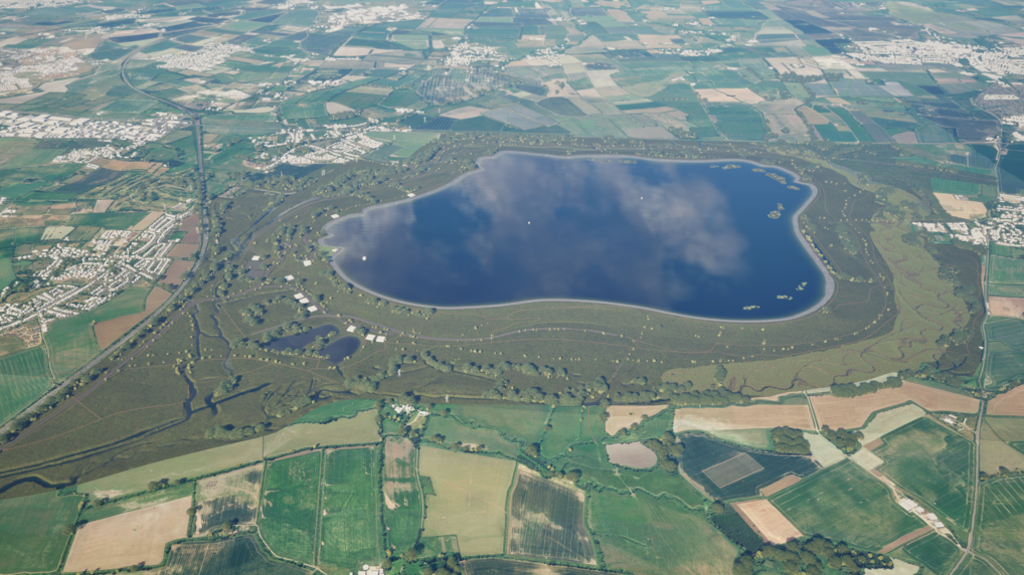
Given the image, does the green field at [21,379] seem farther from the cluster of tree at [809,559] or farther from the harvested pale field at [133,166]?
the cluster of tree at [809,559]

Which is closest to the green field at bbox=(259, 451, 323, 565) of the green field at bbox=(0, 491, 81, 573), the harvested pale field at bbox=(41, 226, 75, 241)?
the green field at bbox=(0, 491, 81, 573)

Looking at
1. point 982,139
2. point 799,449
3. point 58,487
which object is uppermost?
point 982,139

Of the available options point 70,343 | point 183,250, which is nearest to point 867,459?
point 70,343

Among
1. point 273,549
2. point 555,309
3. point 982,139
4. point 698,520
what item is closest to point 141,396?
point 273,549

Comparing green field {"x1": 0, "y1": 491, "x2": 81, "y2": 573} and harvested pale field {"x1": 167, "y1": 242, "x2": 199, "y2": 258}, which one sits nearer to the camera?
green field {"x1": 0, "y1": 491, "x2": 81, "y2": 573}

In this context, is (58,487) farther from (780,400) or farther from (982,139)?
(982,139)

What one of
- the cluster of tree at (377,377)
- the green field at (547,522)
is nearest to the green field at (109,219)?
the cluster of tree at (377,377)

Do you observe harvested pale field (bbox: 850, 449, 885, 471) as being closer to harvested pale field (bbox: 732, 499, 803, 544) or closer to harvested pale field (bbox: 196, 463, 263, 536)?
harvested pale field (bbox: 732, 499, 803, 544)
